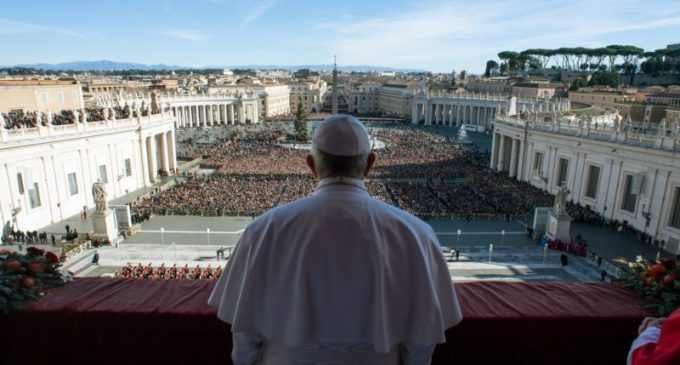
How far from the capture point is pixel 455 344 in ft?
10.3

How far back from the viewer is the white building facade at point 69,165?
76.0 feet

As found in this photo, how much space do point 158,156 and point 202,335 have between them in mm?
40317

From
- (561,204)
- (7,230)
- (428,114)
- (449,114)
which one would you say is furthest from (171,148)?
(449,114)

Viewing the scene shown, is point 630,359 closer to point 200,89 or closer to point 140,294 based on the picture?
point 140,294

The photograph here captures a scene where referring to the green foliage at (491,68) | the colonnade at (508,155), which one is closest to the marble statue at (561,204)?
the colonnade at (508,155)

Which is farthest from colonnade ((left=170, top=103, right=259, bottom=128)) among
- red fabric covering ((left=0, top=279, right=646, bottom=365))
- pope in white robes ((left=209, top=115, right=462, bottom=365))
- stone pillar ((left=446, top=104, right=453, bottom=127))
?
pope in white robes ((left=209, top=115, right=462, bottom=365))

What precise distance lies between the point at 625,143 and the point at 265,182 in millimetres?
24821

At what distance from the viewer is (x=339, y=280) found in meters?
1.78

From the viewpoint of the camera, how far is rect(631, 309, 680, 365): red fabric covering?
1.78 meters

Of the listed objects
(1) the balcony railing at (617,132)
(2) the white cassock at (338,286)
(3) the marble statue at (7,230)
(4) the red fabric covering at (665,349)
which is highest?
(2) the white cassock at (338,286)

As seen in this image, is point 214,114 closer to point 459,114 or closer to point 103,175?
point 459,114

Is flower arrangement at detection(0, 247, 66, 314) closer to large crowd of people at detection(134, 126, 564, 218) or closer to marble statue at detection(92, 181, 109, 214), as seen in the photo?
marble statue at detection(92, 181, 109, 214)

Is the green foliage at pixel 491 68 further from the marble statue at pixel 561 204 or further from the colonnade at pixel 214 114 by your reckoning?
the marble statue at pixel 561 204

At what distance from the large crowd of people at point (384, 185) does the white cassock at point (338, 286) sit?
24105 millimetres
